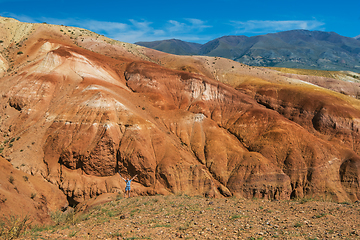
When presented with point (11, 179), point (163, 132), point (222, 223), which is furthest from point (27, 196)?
point (222, 223)

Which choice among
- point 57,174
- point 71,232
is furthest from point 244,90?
point 71,232

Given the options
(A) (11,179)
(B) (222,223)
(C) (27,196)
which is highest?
(B) (222,223)

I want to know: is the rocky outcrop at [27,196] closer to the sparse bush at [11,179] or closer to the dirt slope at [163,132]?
the sparse bush at [11,179]

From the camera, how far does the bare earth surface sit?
8.95 meters

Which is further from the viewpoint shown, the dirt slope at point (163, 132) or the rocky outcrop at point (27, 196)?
the dirt slope at point (163, 132)

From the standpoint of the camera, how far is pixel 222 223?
10.2 m

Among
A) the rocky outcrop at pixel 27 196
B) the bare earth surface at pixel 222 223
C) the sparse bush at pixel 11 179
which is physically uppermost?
the bare earth surface at pixel 222 223

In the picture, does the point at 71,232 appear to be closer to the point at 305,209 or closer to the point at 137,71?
the point at 305,209

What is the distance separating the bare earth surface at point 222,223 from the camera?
29.3 feet

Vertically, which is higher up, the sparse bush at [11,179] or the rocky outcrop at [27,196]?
the sparse bush at [11,179]

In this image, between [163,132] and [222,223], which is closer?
[222,223]

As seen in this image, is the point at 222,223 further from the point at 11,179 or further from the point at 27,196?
the point at 11,179

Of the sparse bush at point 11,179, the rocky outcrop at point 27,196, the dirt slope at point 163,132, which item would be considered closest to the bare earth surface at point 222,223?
the rocky outcrop at point 27,196

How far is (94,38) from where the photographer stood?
5706 centimetres
